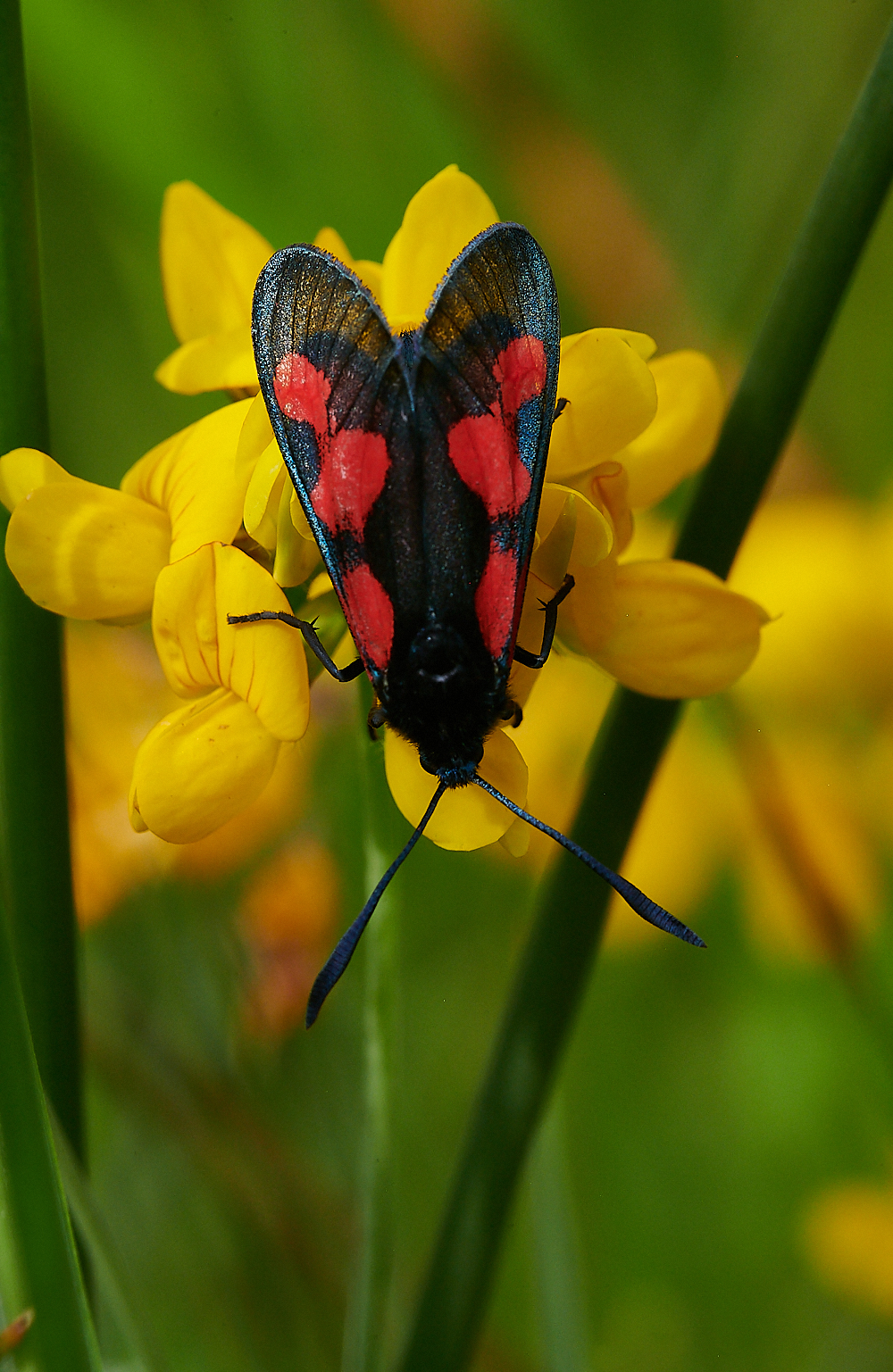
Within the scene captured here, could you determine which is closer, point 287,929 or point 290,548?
point 290,548

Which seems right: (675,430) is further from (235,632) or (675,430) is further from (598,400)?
(235,632)

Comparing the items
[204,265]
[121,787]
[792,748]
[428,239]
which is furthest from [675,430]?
[792,748]

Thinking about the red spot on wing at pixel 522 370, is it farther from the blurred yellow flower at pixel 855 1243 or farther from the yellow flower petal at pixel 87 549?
the blurred yellow flower at pixel 855 1243

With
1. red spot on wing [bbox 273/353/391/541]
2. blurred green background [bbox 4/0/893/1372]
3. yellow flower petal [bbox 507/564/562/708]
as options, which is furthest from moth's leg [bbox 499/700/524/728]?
blurred green background [bbox 4/0/893/1372]

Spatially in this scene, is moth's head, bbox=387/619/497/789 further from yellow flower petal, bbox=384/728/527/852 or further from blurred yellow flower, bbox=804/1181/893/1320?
blurred yellow flower, bbox=804/1181/893/1320

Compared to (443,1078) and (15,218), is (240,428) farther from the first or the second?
(443,1078)

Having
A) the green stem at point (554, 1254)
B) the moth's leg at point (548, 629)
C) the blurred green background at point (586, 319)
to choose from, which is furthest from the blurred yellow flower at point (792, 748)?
the moth's leg at point (548, 629)
